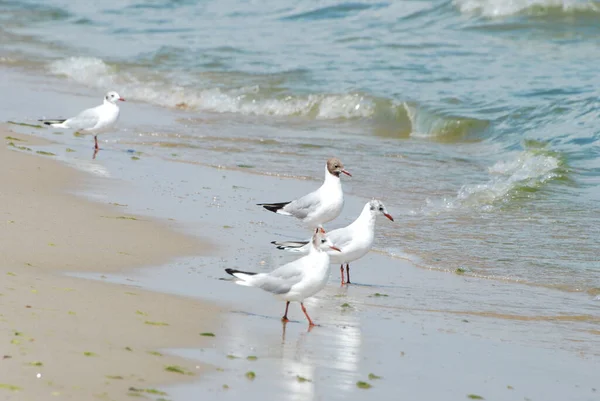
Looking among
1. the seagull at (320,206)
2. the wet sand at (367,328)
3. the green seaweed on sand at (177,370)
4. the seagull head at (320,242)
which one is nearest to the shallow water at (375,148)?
the wet sand at (367,328)

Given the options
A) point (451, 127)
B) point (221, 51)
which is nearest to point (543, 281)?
point (451, 127)

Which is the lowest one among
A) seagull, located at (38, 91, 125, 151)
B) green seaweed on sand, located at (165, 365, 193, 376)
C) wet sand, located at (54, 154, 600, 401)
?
wet sand, located at (54, 154, 600, 401)

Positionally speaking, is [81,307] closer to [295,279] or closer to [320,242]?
[295,279]

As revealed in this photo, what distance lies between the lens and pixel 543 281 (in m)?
7.22

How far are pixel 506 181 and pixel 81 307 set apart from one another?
19.8ft

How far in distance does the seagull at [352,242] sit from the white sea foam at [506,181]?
2.28 m

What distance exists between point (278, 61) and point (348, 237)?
1143 cm

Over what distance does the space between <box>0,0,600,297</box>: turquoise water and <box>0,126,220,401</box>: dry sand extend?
220 centimetres

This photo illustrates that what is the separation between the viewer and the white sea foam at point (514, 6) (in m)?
20.4

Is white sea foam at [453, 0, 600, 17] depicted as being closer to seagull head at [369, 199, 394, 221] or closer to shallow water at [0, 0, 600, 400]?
shallow water at [0, 0, 600, 400]

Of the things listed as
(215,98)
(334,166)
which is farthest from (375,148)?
(334,166)

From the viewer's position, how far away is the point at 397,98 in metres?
15.2

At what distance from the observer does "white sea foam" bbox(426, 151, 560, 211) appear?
966cm

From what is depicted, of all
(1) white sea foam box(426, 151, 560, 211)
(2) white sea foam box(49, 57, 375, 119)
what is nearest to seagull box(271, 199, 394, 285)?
(1) white sea foam box(426, 151, 560, 211)
